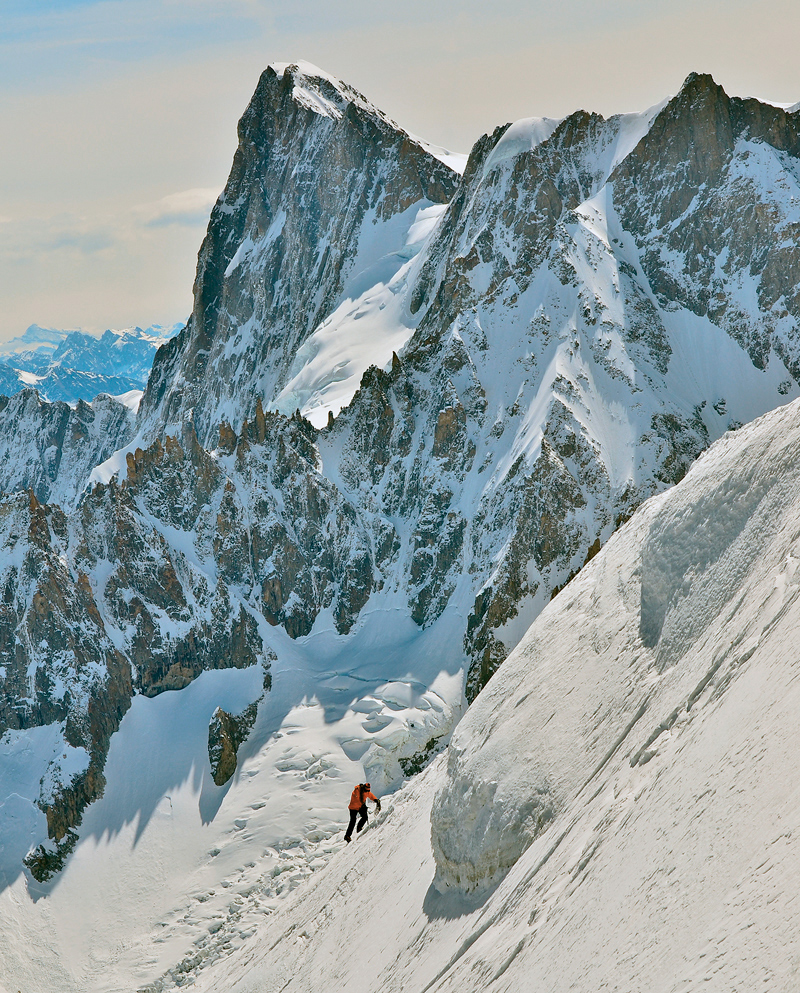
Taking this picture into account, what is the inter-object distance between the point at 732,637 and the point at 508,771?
6974 mm

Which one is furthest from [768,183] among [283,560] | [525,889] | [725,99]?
[525,889]

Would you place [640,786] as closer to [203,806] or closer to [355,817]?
[355,817]

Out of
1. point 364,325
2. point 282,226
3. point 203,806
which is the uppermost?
point 282,226

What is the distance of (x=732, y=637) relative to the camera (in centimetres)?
1419

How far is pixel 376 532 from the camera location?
99.8 meters

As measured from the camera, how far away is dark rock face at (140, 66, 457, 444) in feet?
466

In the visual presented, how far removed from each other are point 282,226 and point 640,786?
149m

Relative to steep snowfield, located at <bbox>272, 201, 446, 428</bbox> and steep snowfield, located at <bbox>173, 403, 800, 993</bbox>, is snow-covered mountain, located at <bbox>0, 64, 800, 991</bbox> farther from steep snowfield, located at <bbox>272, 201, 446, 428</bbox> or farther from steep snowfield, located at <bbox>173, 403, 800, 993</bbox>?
steep snowfield, located at <bbox>173, 403, 800, 993</bbox>

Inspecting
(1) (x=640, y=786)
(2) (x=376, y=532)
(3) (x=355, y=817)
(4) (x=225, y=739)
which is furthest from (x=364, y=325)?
(1) (x=640, y=786)

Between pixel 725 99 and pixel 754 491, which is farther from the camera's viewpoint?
pixel 725 99

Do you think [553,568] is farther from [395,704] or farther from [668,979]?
[668,979]

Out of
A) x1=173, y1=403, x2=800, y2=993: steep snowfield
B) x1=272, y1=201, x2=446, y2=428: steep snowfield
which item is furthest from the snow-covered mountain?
x1=173, y1=403, x2=800, y2=993: steep snowfield

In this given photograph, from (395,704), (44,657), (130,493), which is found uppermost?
(130,493)

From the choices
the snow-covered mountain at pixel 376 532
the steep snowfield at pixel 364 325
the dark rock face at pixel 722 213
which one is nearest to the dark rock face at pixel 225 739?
the snow-covered mountain at pixel 376 532
